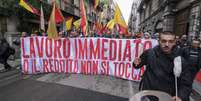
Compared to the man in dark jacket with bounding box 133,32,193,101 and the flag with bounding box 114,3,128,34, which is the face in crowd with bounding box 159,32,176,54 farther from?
the flag with bounding box 114,3,128,34

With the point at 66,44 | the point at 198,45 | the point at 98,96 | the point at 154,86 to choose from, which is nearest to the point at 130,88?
the point at 98,96

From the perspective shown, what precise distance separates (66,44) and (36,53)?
1247 millimetres

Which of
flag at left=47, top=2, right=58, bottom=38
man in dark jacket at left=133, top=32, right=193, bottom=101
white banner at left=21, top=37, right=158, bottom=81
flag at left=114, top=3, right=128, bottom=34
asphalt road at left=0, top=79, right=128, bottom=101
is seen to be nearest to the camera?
man in dark jacket at left=133, top=32, right=193, bottom=101

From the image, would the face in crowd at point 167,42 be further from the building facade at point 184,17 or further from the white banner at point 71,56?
the building facade at point 184,17

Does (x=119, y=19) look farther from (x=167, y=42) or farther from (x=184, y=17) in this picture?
(x=184, y=17)

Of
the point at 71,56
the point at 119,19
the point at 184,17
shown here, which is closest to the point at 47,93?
the point at 71,56

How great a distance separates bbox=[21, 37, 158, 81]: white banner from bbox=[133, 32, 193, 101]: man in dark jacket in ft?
15.9

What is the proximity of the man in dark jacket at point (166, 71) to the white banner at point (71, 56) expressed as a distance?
15.9ft

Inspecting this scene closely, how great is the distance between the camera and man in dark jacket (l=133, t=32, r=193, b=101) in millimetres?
2021

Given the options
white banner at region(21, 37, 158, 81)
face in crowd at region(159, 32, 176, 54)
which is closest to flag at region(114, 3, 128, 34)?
white banner at region(21, 37, 158, 81)

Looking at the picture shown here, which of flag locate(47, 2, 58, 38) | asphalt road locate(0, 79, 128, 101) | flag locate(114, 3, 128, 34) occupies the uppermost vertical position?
flag locate(114, 3, 128, 34)

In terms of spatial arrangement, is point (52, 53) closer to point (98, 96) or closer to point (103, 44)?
point (103, 44)

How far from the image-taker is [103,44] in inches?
283

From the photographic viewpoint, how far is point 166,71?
2.08 meters
